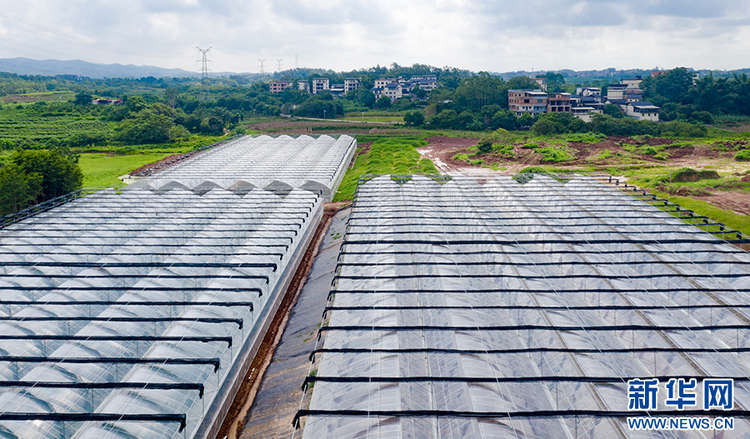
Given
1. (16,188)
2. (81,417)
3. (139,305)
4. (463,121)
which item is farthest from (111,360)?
(463,121)

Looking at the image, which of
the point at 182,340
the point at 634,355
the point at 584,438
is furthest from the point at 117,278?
the point at 634,355

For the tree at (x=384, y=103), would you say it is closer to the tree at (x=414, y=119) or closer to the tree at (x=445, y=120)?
the tree at (x=414, y=119)

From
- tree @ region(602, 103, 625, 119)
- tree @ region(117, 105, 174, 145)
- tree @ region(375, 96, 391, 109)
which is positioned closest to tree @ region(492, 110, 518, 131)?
tree @ region(602, 103, 625, 119)

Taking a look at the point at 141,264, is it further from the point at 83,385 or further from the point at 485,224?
the point at 485,224

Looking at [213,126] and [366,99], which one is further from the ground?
[366,99]

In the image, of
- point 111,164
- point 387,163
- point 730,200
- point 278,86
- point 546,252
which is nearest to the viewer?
point 546,252

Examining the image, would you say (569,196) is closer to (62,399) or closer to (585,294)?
(585,294)
